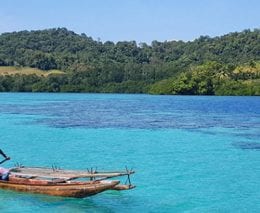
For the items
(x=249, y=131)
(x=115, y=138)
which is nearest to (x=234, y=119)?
(x=249, y=131)

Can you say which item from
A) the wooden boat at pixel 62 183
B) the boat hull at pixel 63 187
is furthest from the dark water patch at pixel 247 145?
the boat hull at pixel 63 187

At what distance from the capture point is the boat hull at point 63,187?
28.0m

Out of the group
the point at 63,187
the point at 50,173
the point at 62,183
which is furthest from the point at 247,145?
the point at 63,187

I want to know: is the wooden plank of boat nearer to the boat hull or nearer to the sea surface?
the boat hull

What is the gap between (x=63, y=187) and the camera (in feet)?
95.0

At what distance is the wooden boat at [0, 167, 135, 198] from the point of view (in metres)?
28.0

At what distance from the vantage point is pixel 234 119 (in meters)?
90.1

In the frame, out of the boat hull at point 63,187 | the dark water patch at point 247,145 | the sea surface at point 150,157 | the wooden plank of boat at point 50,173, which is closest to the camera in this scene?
the boat hull at point 63,187

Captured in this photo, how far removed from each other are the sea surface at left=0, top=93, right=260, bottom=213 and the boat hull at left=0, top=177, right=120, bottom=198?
0.44 m

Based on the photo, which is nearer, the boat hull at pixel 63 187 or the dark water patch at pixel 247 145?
the boat hull at pixel 63 187

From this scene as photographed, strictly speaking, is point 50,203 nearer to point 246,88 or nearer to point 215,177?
point 215,177

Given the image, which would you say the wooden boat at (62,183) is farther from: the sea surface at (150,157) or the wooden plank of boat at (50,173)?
the sea surface at (150,157)

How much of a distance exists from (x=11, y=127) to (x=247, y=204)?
49.5 metres

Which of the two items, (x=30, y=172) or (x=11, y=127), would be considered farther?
(x=11, y=127)
